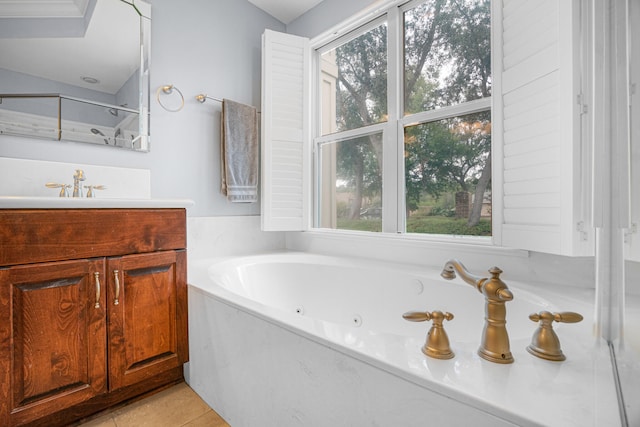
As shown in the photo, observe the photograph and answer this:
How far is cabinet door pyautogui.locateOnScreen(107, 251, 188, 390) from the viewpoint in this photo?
1.32 meters

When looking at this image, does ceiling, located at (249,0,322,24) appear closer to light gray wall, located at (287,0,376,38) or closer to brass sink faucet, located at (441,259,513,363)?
light gray wall, located at (287,0,376,38)

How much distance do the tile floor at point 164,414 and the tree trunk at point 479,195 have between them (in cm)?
157

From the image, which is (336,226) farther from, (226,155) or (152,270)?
(152,270)

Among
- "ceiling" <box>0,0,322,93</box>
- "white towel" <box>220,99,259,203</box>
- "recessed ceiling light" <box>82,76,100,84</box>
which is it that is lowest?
"white towel" <box>220,99,259,203</box>

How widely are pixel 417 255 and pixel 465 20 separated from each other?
1387 mm

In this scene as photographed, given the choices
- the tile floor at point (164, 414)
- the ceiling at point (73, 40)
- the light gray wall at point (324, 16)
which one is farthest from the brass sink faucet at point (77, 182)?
the light gray wall at point (324, 16)

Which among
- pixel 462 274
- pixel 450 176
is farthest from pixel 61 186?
pixel 450 176

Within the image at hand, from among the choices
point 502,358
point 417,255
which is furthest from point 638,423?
point 417,255

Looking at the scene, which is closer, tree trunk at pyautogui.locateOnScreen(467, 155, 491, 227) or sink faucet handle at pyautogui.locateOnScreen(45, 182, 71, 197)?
sink faucet handle at pyautogui.locateOnScreen(45, 182, 71, 197)

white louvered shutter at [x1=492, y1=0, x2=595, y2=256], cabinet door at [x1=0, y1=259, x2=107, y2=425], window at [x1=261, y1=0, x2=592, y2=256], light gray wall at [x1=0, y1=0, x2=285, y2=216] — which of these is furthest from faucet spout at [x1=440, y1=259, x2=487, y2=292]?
light gray wall at [x1=0, y1=0, x2=285, y2=216]

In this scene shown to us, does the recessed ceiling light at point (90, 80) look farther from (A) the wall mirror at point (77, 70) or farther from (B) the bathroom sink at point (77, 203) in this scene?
(B) the bathroom sink at point (77, 203)

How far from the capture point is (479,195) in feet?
5.60

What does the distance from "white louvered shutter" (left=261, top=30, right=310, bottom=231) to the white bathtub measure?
738mm

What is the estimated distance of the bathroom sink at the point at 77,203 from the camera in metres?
1.11
